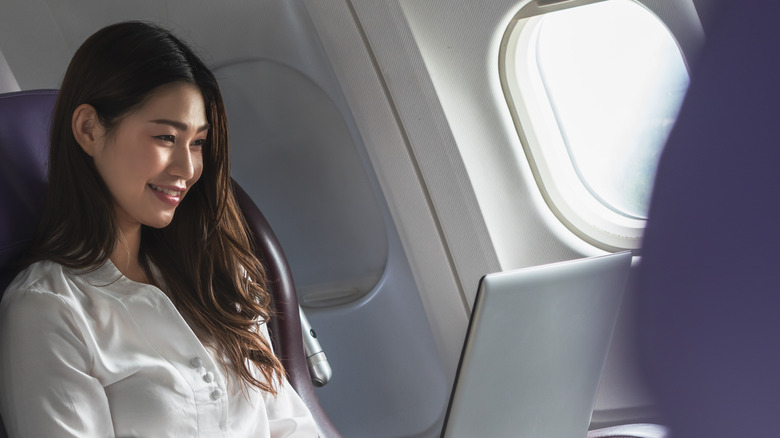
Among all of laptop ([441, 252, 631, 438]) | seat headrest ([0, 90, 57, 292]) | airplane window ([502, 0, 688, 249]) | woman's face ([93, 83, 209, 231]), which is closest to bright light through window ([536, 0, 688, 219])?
airplane window ([502, 0, 688, 249])

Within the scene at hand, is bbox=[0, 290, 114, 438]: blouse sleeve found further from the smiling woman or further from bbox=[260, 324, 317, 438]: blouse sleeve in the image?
bbox=[260, 324, 317, 438]: blouse sleeve

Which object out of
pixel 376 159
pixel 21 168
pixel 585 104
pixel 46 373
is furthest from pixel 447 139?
pixel 46 373

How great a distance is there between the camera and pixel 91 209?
1169 millimetres

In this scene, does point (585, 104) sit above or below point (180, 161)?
below

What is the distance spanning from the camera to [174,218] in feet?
4.60

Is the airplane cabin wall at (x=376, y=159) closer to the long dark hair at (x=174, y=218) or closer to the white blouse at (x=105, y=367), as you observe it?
the long dark hair at (x=174, y=218)

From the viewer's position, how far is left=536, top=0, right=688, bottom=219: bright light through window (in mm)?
1817

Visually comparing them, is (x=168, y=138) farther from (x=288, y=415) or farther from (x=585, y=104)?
(x=585, y=104)

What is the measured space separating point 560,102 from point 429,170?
0.41 m

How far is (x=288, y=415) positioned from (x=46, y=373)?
515 millimetres

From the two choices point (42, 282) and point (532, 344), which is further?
point (42, 282)

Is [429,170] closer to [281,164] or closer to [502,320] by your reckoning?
[281,164]

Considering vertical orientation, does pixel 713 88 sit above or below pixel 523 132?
above

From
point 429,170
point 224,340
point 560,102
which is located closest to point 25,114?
point 224,340
